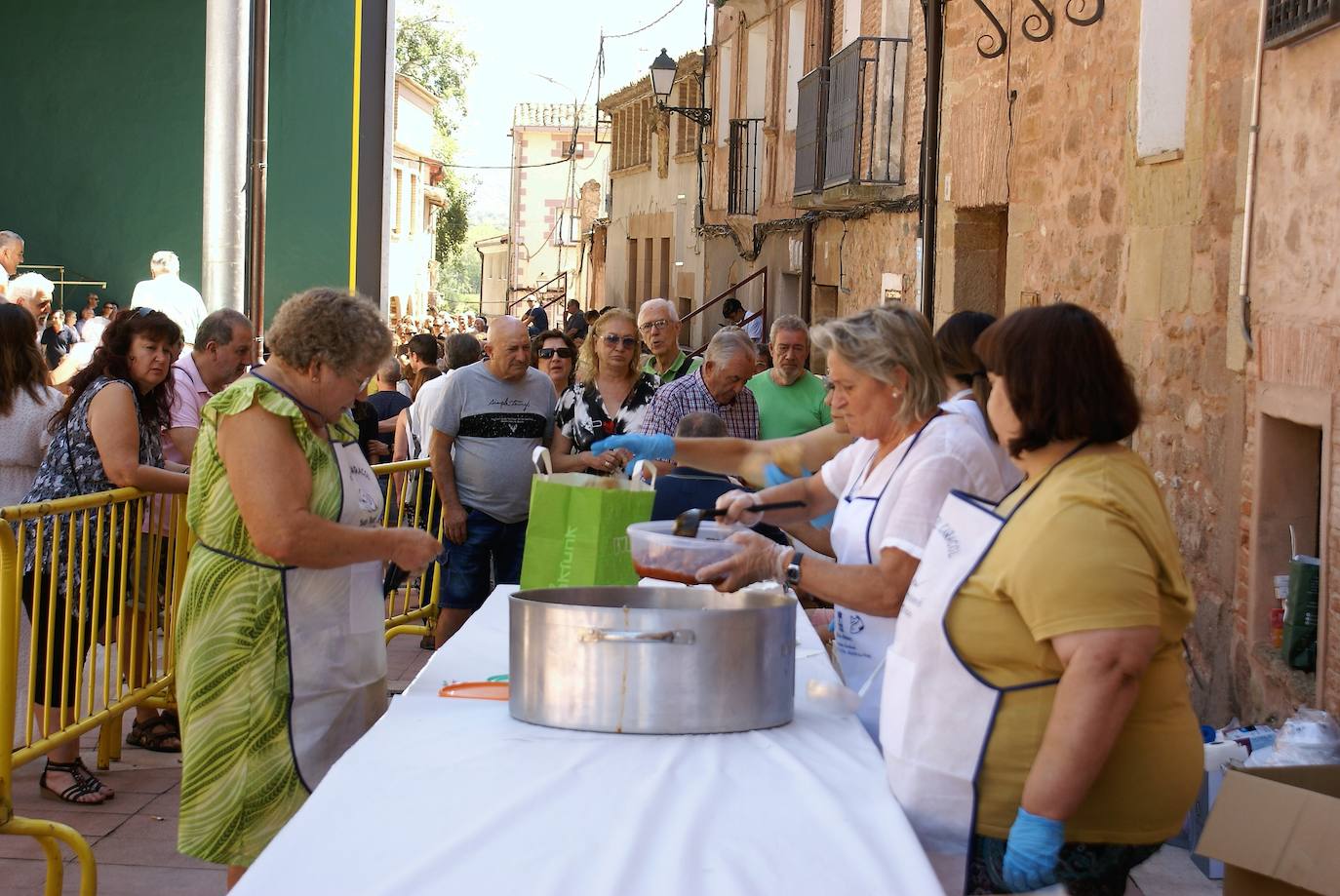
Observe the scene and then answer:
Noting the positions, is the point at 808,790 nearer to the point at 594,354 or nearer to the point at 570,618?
the point at 570,618

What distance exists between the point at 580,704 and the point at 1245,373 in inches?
137

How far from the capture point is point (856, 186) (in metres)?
13.4

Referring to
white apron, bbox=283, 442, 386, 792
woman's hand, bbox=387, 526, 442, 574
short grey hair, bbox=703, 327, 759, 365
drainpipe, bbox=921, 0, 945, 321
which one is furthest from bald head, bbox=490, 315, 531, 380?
drainpipe, bbox=921, 0, 945, 321

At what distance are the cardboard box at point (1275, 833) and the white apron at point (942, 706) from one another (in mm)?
1287

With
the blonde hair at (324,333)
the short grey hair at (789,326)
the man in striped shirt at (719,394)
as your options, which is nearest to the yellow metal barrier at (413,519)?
the man in striped shirt at (719,394)

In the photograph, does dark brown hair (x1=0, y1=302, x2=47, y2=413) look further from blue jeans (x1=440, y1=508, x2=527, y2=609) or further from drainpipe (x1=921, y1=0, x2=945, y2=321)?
drainpipe (x1=921, y1=0, x2=945, y2=321)

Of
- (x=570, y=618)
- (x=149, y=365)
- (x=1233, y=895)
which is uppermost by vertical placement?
(x=149, y=365)

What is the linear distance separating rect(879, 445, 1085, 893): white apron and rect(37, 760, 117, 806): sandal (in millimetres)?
3383

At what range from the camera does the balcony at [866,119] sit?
13156mm

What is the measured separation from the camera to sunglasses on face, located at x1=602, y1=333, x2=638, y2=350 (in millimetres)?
6371

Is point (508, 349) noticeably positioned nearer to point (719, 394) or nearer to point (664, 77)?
point (719, 394)

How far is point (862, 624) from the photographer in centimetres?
316

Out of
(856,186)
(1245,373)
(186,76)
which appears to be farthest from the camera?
(856,186)

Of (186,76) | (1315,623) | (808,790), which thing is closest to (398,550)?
(808,790)
